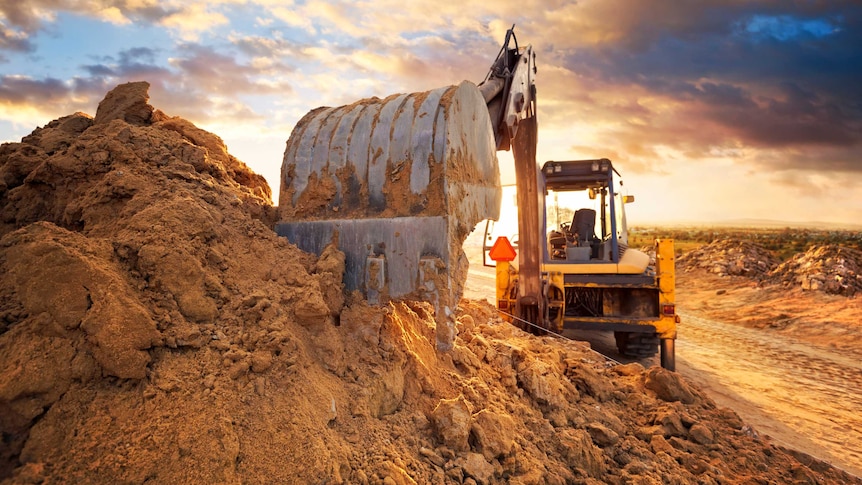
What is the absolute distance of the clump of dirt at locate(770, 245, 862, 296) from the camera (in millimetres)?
16172

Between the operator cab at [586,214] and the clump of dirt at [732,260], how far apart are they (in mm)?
13660

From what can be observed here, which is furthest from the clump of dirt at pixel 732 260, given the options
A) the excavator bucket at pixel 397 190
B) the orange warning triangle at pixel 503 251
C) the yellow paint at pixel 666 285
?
the excavator bucket at pixel 397 190

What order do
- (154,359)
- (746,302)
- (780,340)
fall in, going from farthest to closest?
(746,302), (780,340), (154,359)

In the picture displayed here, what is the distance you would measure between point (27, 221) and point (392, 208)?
9.18 ft

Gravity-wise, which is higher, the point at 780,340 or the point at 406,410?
the point at 406,410

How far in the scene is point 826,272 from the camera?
1736 cm

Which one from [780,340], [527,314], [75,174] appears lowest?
[780,340]

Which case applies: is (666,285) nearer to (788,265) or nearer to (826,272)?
(826,272)

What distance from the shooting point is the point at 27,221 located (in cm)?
381

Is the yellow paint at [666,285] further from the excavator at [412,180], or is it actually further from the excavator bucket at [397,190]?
the excavator bucket at [397,190]

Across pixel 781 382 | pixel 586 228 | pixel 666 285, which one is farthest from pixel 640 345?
pixel 781 382

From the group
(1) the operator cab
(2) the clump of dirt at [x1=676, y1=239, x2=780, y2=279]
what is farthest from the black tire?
(2) the clump of dirt at [x1=676, y1=239, x2=780, y2=279]

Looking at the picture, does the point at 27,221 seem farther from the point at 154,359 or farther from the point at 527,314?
the point at 527,314

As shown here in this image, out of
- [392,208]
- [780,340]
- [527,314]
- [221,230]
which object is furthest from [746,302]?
[221,230]
